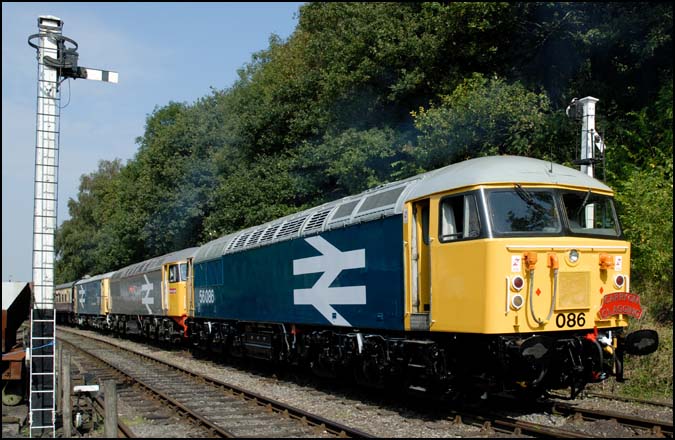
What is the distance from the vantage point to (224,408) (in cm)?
1140

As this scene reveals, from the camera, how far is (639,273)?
14.1 meters

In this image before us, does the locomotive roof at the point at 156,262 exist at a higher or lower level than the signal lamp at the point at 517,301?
higher

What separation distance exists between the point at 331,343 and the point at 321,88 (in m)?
16.6

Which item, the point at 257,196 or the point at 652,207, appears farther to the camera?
the point at 257,196

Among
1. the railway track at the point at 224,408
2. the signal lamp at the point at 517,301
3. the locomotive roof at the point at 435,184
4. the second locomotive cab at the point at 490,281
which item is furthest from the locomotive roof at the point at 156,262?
the signal lamp at the point at 517,301

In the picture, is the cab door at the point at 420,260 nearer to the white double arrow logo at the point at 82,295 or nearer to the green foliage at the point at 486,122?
the green foliage at the point at 486,122

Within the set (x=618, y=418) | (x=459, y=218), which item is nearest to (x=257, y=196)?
(x=459, y=218)

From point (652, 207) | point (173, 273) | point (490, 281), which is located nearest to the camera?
point (490, 281)

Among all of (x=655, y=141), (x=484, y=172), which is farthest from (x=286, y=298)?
(x=655, y=141)

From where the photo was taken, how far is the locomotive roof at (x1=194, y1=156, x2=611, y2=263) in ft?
29.0

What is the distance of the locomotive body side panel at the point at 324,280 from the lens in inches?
400

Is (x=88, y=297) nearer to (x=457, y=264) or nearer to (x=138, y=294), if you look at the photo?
(x=138, y=294)

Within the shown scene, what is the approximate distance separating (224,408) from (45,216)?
14.1 ft

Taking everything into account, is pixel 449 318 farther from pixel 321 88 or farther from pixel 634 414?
pixel 321 88
